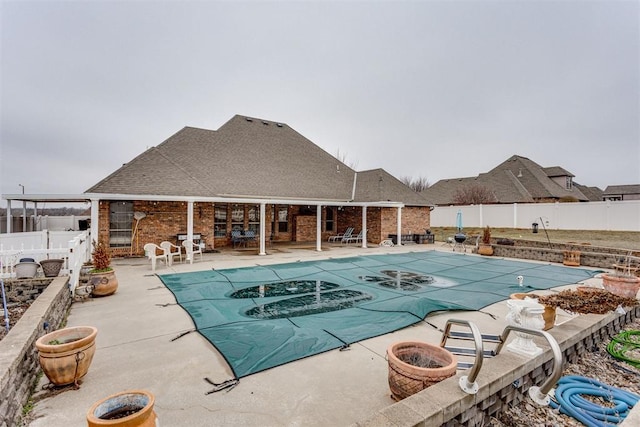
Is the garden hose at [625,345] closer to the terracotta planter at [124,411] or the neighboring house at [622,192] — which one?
the terracotta planter at [124,411]

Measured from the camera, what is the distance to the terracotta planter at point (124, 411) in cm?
175

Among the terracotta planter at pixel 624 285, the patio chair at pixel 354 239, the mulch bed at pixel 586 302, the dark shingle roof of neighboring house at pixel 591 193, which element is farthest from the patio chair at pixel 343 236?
the dark shingle roof of neighboring house at pixel 591 193

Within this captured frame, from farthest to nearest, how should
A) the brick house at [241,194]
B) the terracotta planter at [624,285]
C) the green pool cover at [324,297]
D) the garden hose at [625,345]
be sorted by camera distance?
the brick house at [241,194]
the terracotta planter at [624,285]
the garden hose at [625,345]
the green pool cover at [324,297]

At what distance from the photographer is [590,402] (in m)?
3.03

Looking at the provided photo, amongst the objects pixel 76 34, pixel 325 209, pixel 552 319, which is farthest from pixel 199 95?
pixel 552 319

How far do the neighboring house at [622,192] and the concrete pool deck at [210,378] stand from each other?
48415 mm

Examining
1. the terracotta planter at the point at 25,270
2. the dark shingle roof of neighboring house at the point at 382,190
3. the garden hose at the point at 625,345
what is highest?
the dark shingle roof of neighboring house at the point at 382,190

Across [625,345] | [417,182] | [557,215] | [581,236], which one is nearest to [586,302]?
[625,345]

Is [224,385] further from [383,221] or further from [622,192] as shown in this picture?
[622,192]

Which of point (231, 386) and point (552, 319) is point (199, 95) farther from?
point (552, 319)

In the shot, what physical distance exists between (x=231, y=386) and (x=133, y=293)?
4846 millimetres

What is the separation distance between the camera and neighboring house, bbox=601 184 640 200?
3585 cm

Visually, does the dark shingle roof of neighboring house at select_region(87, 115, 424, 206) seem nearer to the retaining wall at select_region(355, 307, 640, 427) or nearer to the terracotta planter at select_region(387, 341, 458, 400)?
the terracotta planter at select_region(387, 341, 458, 400)

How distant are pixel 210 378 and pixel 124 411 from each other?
1127 mm
